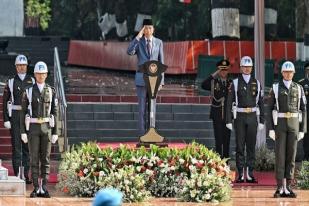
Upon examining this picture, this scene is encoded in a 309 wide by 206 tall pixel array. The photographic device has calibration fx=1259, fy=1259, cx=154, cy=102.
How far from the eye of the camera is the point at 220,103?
818 inches

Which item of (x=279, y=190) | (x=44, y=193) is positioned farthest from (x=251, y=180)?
(x=44, y=193)

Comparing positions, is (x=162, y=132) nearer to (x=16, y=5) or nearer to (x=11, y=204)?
(x=11, y=204)

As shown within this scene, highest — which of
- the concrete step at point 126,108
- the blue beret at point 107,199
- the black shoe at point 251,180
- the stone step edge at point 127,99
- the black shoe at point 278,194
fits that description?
the stone step edge at point 127,99

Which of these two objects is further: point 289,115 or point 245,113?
point 245,113

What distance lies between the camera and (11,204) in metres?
16.4

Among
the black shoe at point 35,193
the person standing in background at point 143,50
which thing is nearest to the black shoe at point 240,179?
the person standing in background at point 143,50

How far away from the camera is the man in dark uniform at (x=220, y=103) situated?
2069 centimetres

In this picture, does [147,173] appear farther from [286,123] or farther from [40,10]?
[40,10]

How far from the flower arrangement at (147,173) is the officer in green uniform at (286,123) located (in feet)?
2.74

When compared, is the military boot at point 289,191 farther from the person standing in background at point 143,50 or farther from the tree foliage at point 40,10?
the tree foliage at point 40,10

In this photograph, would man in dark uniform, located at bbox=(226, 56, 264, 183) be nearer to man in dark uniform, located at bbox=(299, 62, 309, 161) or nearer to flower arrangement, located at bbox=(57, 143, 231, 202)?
flower arrangement, located at bbox=(57, 143, 231, 202)

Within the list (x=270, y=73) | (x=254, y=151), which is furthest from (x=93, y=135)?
(x=270, y=73)

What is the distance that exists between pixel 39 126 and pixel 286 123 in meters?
3.45

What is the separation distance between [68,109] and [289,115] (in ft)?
25.2
